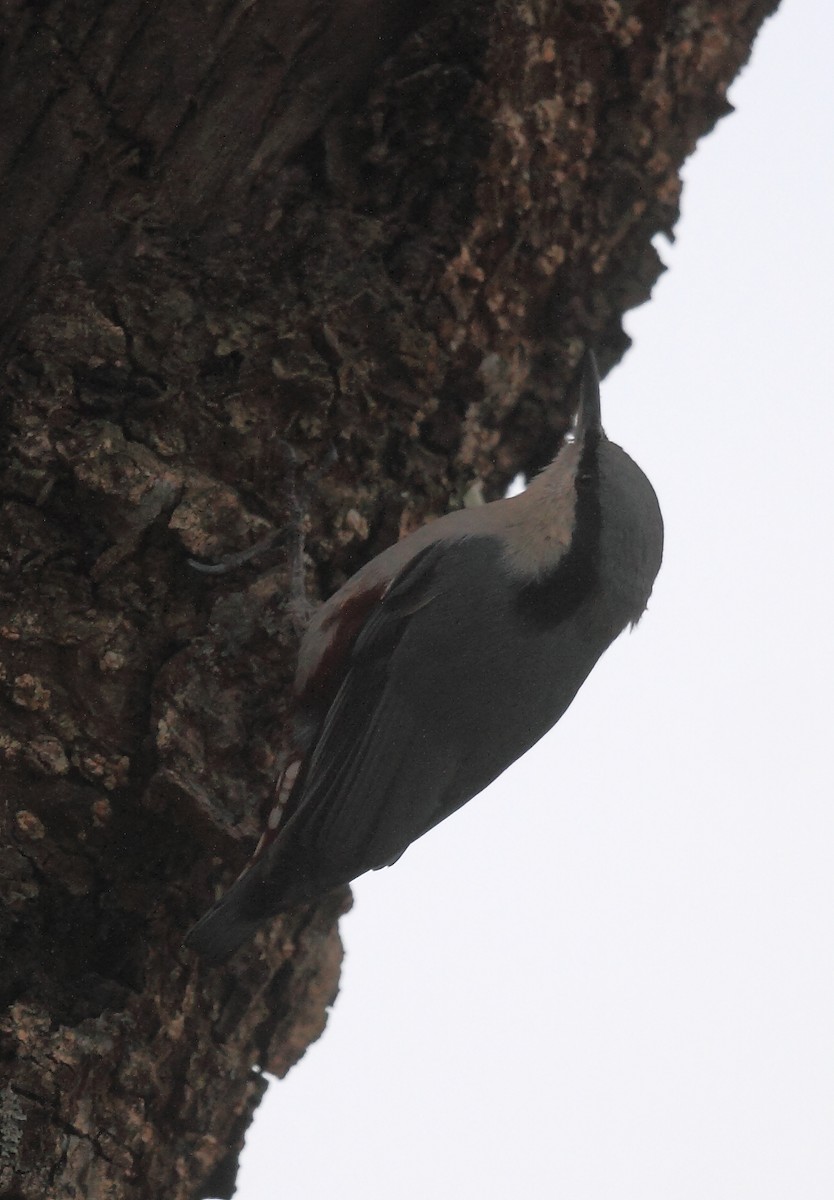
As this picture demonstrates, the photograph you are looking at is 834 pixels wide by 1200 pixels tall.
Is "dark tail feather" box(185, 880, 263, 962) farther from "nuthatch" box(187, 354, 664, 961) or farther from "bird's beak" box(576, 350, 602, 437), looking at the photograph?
"bird's beak" box(576, 350, 602, 437)

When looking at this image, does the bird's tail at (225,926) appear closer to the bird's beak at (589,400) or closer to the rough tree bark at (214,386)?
the rough tree bark at (214,386)

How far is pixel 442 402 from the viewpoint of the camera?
2.61 m

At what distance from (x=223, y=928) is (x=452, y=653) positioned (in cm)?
71

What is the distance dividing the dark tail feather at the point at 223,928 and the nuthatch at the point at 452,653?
20 centimetres

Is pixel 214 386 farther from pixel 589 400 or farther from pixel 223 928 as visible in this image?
pixel 223 928

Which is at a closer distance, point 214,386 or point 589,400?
point 214,386

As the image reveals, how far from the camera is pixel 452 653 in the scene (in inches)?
98.9

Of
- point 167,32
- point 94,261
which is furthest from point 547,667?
point 167,32

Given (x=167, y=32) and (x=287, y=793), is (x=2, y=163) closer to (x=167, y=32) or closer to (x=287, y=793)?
(x=167, y=32)

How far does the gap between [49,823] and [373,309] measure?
114 centimetres

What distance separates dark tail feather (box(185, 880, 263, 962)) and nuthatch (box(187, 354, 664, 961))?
0.20 meters

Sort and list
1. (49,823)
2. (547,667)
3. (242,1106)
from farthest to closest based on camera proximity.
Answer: (547,667)
(242,1106)
(49,823)

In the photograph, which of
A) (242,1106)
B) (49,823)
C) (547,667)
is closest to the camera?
(49,823)

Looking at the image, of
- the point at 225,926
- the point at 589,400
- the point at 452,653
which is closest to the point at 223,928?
the point at 225,926
